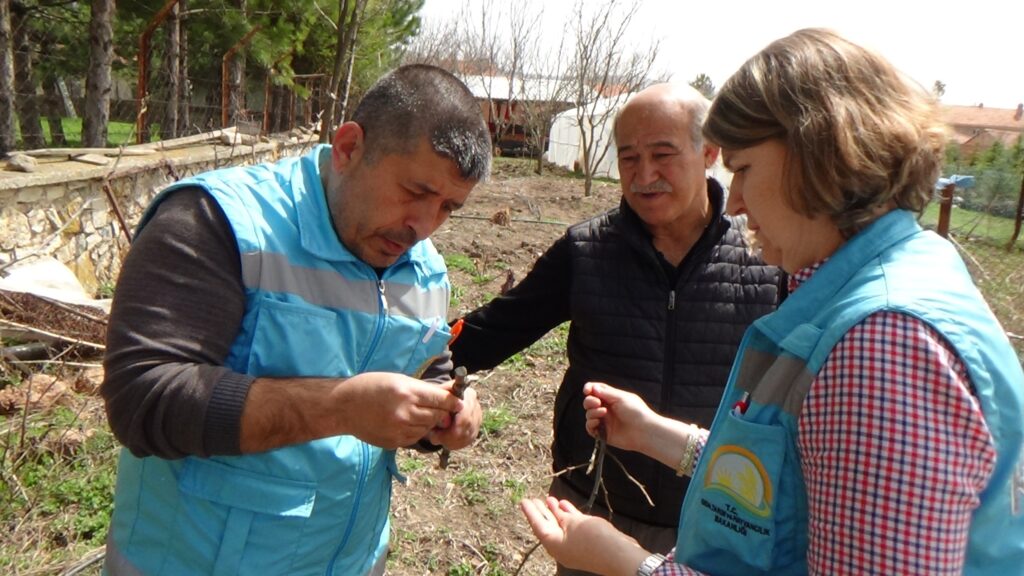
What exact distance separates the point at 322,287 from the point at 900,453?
1.15m

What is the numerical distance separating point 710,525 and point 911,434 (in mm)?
403

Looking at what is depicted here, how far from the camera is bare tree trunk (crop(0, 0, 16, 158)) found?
21.5ft

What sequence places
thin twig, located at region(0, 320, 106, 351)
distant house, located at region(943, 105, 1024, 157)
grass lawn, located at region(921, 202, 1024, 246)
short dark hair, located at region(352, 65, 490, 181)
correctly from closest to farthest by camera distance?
1. short dark hair, located at region(352, 65, 490, 181)
2. thin twig, located at region(0, 320, 106, 351)
3. grass lawn, located at region(921, 202, 1024, 246)
4. distant house, located at region(943, 105, 1024, 157)

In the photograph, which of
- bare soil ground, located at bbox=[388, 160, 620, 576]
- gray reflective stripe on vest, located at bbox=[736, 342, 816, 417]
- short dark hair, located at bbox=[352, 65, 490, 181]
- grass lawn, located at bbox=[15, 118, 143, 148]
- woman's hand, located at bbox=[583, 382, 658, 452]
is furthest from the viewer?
grass lawn, located at bbox=[15, 118, 143, 148]

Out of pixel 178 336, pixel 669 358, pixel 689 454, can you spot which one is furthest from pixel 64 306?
pixel 689 454

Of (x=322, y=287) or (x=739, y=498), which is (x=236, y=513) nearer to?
(x=322, y=287)

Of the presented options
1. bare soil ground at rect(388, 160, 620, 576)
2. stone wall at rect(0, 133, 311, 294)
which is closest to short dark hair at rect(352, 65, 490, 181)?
bare soil ground at rect(388, 160, 620, 576)

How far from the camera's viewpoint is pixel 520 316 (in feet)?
8.90

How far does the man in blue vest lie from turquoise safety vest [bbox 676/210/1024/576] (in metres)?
0.61

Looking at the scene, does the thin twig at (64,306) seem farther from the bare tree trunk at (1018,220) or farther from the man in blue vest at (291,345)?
the bare tree trunk at (1018,220)

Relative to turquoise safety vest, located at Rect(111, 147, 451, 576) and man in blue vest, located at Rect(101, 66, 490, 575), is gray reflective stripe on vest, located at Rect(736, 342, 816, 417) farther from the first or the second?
turquoise safety vest, located at Rect(111, 147, 451, 576)

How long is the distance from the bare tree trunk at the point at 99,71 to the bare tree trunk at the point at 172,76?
171 centimetres

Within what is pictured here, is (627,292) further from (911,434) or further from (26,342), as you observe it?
(26,342)

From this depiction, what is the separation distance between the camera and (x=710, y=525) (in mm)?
1319
